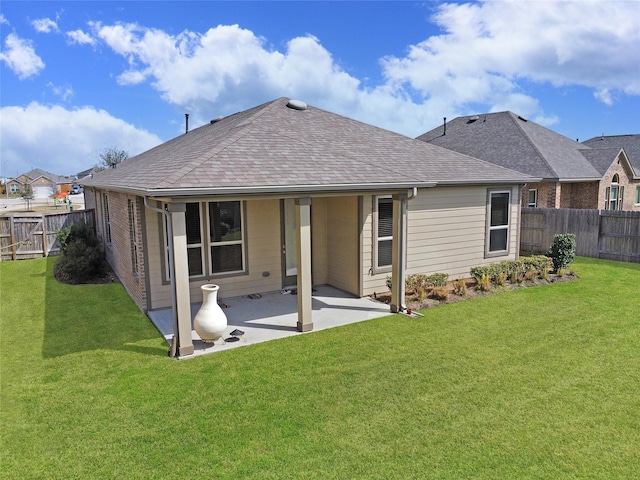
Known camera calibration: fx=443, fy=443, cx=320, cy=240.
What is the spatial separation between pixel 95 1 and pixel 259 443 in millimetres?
13089

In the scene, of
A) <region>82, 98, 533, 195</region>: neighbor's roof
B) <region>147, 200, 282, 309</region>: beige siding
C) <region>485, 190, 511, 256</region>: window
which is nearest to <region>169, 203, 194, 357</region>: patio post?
<region>82, 98, 533, 195</region>: neighbor's roof

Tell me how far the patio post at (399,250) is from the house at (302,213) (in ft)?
0.08

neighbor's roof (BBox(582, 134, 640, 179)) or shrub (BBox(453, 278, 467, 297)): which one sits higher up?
neighbor's roof (BBox(582, 134, 640, 179))

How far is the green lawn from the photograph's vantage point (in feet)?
14.6

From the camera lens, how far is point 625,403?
558 cm

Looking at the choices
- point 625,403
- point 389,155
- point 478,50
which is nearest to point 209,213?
point 389,155

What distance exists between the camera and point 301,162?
8.95 meters

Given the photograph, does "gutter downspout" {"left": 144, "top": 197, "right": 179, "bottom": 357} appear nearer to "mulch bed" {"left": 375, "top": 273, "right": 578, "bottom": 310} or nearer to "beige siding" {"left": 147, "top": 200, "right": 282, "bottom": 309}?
"beige siding" {"left": 147, "top": 200, "right": 282, "bottom": 309}

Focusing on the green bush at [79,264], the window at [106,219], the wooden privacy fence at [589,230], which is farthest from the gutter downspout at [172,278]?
the wooden privacy fence at [589,230]

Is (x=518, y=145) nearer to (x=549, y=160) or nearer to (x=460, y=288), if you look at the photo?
(x=549, y=160)

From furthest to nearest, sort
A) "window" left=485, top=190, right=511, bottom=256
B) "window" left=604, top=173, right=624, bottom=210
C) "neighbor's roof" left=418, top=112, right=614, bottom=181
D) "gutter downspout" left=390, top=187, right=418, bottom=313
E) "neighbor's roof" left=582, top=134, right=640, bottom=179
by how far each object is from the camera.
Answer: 1. "neighbor's roof" left=582, top=134, right=640, bottom=179
2. "window" left=604, top=173, right=624, bottom=210
3. "neighbor's roof" left=418, top=112, right=614, bottom=181
4. "window" left=485, top=190, right=511, bottom=256
5. "gutter downspout" left=390, top=187, right=418, bottom=313

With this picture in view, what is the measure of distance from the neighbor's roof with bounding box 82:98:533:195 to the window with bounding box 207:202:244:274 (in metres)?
1.42

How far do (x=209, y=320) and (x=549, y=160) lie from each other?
1765 cm

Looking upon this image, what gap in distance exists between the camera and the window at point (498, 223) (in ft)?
41.1
